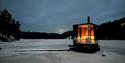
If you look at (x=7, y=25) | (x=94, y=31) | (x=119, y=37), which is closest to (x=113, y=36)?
(x=119, y=37)

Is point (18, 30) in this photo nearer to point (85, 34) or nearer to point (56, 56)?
point (85, 34)

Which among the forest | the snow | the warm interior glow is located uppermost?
the forest

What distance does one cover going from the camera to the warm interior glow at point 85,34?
15.4 meters

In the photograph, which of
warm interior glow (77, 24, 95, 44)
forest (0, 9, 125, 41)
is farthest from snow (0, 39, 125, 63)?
forest (0, 9, 125, 41)

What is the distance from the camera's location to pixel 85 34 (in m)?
16.5

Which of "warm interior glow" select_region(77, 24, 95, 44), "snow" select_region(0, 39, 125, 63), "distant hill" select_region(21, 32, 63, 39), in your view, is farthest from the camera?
"distant hill" select_region(21, 32, 63, 39)

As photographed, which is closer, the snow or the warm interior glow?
the snow

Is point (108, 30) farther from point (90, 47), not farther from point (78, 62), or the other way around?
Result: point (78, 62)

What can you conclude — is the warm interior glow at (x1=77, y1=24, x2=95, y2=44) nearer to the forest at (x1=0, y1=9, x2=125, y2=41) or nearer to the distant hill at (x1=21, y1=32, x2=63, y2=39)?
the forest at (x1=0, y1=9, x2=125, y2=41)

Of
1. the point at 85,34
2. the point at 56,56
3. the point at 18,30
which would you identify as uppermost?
the point at 18,30

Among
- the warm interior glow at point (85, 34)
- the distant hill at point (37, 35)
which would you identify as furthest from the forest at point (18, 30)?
the distant hill at point (37, 35)

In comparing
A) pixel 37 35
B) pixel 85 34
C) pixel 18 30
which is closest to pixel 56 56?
pixel 85 34

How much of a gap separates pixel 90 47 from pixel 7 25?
2267 inches

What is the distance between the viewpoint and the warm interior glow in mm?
15426
